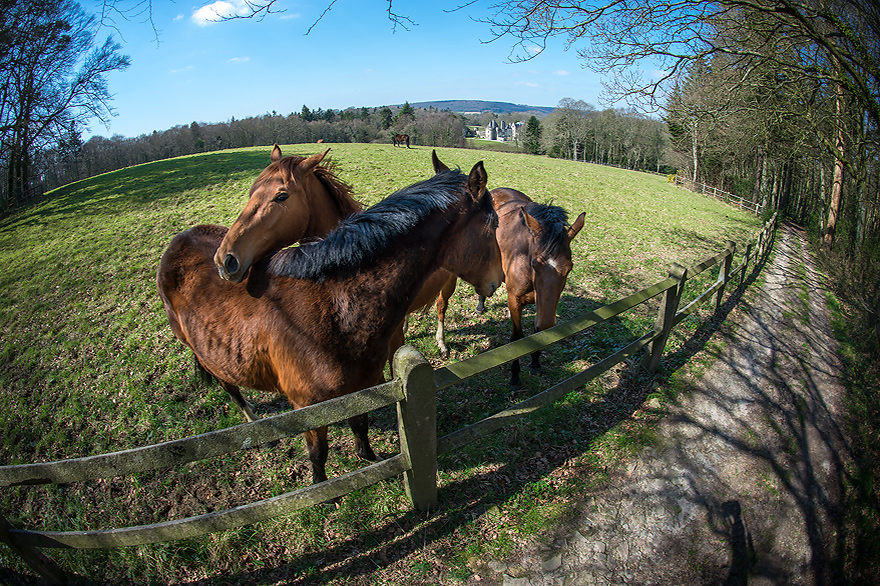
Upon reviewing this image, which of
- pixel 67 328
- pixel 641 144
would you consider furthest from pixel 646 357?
pixel 641 144

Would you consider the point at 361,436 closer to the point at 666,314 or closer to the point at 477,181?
the point at 477,181

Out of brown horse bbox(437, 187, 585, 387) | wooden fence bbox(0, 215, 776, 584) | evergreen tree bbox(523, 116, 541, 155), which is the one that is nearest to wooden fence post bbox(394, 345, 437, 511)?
wooden fence bbox(0, 215, 776, 584)

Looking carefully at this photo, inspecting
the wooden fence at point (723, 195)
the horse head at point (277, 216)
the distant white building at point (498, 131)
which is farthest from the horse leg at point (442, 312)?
the distant white building at point (498, 131)

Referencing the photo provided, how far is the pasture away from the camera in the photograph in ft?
9.45

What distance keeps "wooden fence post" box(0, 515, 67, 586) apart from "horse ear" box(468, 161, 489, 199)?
3.68m

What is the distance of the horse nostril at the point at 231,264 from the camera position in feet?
9.51

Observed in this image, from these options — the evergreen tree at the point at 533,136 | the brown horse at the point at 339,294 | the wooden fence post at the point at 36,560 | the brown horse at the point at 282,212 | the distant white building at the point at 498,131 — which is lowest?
the wooden fence post at the point at 36,560

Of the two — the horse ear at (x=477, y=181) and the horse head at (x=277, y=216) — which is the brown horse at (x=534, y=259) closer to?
the horse ear at (x=477, y=181)

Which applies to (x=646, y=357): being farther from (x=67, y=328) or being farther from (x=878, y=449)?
(x=67, y=328)

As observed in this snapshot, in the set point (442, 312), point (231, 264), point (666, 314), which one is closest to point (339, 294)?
point (231, 264)

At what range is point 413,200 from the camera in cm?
300

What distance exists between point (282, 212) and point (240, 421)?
8.98 ft

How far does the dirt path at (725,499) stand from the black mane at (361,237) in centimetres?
248

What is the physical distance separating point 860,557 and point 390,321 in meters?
4.62
